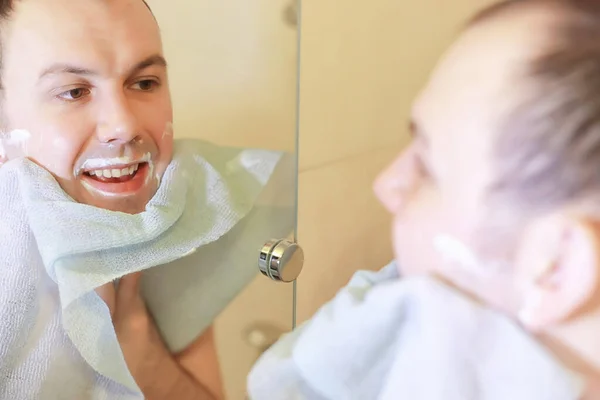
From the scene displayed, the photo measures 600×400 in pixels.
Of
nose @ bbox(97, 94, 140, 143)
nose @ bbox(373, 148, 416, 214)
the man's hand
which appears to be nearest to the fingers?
the man's hand

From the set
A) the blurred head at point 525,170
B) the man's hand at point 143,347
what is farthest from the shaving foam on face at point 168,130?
the blurred head at point 525,170

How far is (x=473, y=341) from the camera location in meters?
0.36

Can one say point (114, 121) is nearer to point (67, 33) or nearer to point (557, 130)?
point (67, 33)

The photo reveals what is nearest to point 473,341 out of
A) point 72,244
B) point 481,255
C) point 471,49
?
point 481,255

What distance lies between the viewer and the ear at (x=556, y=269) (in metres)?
0.34

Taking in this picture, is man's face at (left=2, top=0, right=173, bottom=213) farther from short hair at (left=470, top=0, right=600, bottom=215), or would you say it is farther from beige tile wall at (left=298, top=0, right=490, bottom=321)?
short hair at (left=470, top=0, right=600, bottom=215)

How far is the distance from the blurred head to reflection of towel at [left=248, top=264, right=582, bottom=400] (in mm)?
19

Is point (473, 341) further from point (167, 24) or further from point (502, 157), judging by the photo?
point (167, 24)

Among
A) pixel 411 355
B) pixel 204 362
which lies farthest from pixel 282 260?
pixel 411 355

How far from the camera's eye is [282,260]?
582 millimetres

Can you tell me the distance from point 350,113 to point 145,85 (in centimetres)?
20

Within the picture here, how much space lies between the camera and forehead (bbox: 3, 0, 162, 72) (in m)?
0.45

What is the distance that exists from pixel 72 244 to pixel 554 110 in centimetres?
36

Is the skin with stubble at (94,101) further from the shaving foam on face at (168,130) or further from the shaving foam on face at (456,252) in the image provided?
the shaving foam on face at (456,252)
